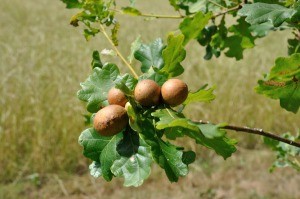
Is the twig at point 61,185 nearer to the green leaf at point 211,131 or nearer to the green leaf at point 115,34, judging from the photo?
the green leaf at point 115,34

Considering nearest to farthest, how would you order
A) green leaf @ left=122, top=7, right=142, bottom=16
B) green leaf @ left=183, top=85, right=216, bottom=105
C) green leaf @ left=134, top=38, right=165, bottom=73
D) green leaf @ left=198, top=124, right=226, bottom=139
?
green leaf @ left=198, top=124, right=226, bottom=139, green leaf @ left=183, top=85, right=216, bottom=105, green leaf @ left=134, top=38, right=165, bottom=73, green leaf @ left=122, top=7, right=142, bottom=16

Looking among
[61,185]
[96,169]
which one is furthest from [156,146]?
[61,185]

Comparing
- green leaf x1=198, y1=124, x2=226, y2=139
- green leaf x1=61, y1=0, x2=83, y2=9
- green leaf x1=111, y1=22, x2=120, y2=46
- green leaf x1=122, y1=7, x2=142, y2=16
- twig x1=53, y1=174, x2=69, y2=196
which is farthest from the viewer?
twig x1=53, y1=174, x2=69, y2=196

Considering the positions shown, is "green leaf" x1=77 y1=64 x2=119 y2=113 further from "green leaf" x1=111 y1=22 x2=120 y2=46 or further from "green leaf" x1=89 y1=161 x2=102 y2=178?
"green leaf" x1=111 y1=22 x2=120 y2=46

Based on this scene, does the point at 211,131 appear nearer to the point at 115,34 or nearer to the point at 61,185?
the point at 115,34

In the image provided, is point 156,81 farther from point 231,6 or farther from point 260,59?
point 260,59

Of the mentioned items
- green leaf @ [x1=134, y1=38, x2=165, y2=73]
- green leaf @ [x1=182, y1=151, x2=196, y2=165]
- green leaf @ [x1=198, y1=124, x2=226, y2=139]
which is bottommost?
green leaf @ [x1=182, y1=151, x2=196, y2=165]

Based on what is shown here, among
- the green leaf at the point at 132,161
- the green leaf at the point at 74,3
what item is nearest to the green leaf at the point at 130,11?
the green leaf at the point at 74,3

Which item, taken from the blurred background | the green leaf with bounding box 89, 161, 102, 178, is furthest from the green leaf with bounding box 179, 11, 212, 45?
the blurred background
